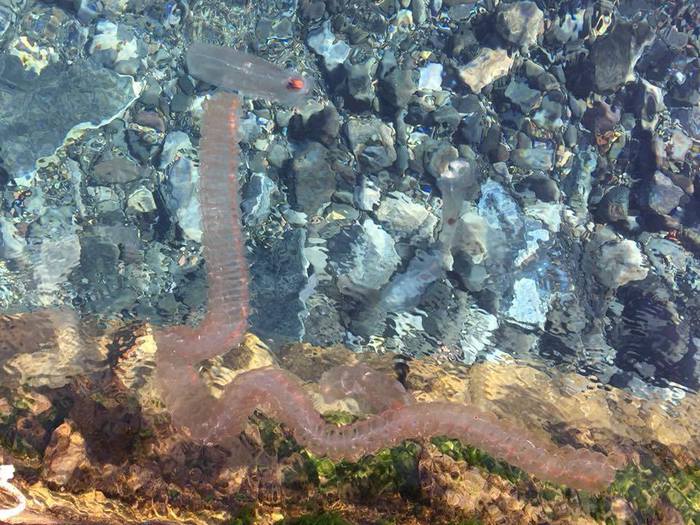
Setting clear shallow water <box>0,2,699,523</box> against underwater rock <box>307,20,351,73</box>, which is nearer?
clear shallow water <box>0,2,699,523</box>

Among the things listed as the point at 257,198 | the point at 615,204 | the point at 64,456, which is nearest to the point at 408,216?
the point at 257,198

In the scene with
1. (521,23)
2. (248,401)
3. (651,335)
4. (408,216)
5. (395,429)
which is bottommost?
(395,429)

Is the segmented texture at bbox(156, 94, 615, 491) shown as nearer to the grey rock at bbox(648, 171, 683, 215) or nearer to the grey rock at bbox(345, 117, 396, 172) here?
the grey rock at bbox(345, 117, 396, 172)

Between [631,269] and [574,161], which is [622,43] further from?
[631,269]

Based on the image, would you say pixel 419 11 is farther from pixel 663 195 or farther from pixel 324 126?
pixel 663 195

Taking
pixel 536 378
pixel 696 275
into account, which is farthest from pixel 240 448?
pixel 696 275

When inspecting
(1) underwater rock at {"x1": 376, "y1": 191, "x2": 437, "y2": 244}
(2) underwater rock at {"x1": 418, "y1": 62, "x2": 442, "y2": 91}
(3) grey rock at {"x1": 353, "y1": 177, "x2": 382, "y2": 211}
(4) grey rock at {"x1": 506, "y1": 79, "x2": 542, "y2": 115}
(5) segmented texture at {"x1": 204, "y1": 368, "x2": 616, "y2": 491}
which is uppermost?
(2) underwater rock at {"x1": 418, "y1": 62, "x2": 442, "y2": 91}

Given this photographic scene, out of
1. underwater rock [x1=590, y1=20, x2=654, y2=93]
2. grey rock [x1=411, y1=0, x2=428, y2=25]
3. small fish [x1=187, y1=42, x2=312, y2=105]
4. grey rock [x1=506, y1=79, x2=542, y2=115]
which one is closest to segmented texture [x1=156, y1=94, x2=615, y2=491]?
small fish [x1=187, y1=42, x2=312, y2=105]
